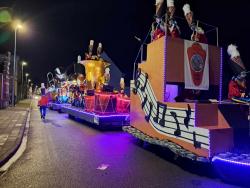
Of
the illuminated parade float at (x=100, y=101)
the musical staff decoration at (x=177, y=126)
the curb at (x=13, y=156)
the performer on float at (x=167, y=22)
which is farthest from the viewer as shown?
the illuminated parade float at (x=100, y=101)

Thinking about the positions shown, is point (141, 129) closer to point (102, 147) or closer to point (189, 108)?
point (102, 147)

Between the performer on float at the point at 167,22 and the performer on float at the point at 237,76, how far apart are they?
1715mm

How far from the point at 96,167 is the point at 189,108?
8.50ft

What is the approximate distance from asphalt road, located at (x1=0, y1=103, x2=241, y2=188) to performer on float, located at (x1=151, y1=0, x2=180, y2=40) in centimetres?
357

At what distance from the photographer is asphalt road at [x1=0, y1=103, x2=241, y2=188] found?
5.92m

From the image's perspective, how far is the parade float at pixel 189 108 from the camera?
633 cm

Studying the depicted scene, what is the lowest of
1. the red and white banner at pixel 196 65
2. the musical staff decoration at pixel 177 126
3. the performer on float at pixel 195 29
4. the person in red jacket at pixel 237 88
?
the musical staff decoration at pixel 177 126

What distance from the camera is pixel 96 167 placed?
7.12 meters

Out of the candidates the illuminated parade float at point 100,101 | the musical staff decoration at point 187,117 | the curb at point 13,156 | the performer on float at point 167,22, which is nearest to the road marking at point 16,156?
the curb at point 13,156

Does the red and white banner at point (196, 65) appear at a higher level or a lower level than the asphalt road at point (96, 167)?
higher

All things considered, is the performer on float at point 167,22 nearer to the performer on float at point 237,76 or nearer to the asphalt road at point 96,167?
the performer on float at point 237,76

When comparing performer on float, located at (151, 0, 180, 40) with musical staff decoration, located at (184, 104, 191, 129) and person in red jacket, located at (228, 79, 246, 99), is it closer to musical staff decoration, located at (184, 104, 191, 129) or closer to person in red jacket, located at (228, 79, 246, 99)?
person in red jacket, located at (228, 79, 246, 99)

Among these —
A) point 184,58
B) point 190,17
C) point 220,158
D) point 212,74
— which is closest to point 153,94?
point 184,58

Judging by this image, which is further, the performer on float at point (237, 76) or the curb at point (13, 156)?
the performer on float at point (237, 76)
